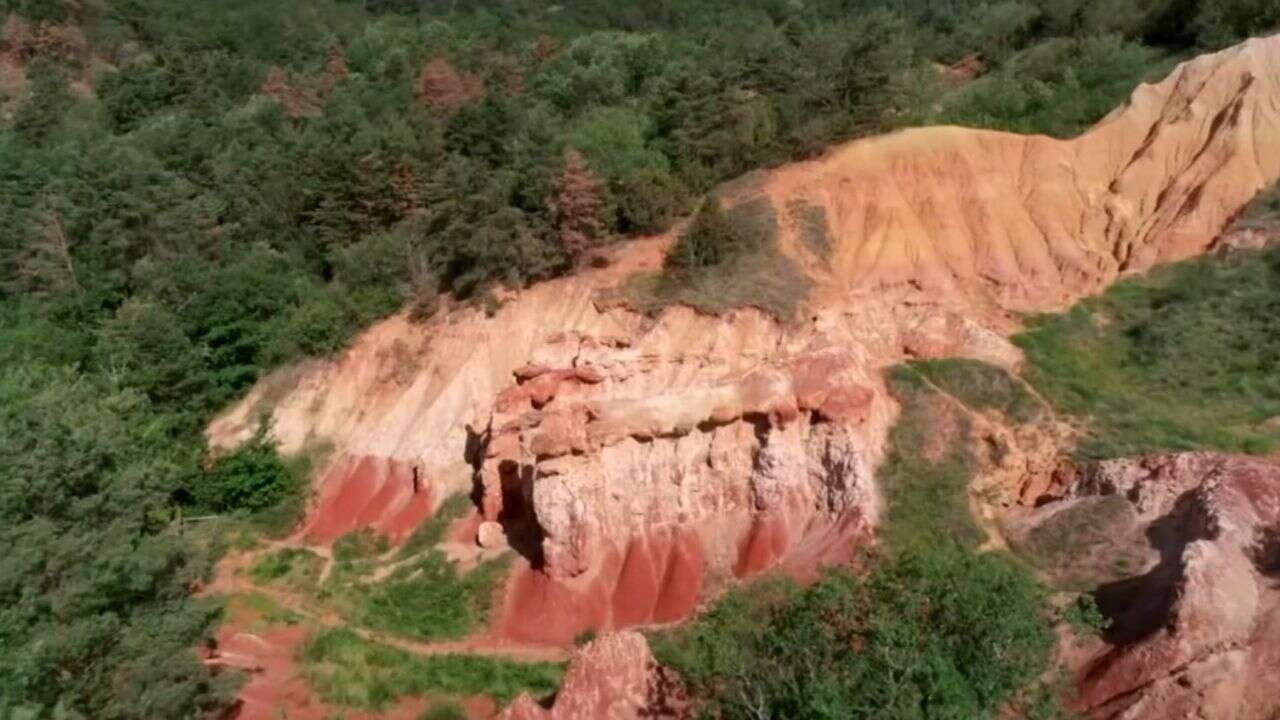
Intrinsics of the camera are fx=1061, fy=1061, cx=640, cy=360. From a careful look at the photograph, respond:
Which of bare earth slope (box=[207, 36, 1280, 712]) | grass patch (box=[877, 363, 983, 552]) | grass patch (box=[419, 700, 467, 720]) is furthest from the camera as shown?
bare earth slope (box=[207, 36, 1280, 712])

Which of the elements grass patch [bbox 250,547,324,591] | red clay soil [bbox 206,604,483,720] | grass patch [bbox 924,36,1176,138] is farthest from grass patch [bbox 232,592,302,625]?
grass patch [bbox 924,36,1176,138]

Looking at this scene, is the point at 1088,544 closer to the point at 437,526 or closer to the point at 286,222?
the point at 437,526

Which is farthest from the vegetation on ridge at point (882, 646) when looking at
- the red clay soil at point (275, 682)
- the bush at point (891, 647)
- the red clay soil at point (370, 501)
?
the red clay soil at point (370, 501)

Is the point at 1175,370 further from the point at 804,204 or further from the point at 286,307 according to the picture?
the point at 286,307

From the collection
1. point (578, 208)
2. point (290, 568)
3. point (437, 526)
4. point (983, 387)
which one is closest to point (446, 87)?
point (578, 208)

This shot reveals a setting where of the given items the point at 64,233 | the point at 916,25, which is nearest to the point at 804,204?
the point at 64,233

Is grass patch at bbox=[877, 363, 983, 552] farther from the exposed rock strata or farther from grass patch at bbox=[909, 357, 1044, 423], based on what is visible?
the exposed rock strata

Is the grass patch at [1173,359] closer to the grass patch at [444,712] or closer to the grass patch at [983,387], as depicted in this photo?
the grass patch at [983,387]
